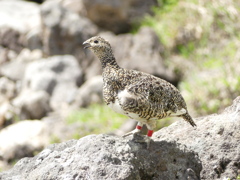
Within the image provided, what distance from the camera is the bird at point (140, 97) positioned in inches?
186

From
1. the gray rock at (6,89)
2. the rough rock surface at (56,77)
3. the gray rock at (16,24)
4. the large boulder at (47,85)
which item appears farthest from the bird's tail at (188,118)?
the gray rock at (16,24)

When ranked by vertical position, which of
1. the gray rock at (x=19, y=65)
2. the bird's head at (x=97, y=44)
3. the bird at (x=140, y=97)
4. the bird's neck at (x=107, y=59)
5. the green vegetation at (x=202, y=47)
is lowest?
the gray rock at (x=19, y=65)

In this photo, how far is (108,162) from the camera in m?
4.35

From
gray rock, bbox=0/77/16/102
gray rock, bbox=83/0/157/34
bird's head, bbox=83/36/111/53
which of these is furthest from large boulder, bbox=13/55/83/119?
bird's head, bbox=83/36/111/53

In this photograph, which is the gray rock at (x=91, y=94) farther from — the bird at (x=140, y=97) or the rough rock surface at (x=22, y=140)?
the bird at (x=140, y=97)

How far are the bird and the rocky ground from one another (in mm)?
326

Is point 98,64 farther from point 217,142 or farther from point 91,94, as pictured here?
point 217,142

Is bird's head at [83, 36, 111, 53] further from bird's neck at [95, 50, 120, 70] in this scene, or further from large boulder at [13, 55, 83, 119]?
large boulder at [13, 55, 83, 119]

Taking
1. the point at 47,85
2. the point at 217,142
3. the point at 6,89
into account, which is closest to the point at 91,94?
the point at 47,85

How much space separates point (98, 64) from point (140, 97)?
869cm

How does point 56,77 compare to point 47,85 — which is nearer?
point 47,85

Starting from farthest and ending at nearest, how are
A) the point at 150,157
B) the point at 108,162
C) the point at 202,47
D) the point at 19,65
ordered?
the point at 19,65
the point at 202,47
the point at 150,157
the point at 108,162

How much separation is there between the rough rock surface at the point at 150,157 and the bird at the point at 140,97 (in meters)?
0.24

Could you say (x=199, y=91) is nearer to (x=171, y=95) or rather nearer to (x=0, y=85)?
(x=171, y=95)
